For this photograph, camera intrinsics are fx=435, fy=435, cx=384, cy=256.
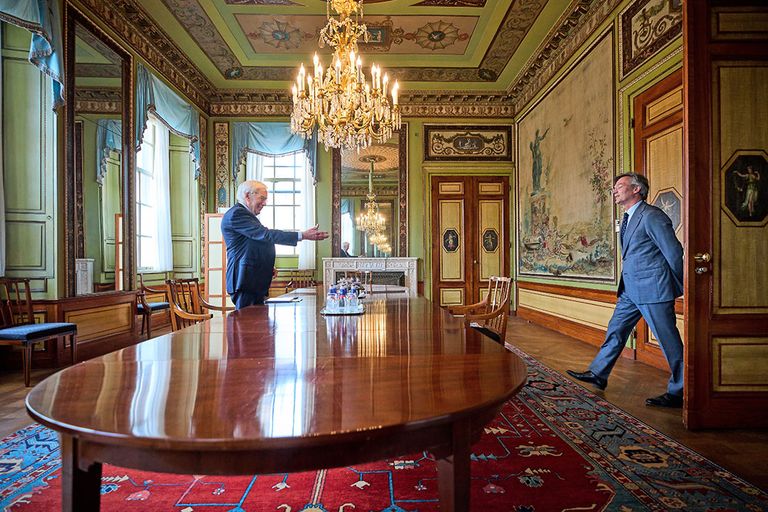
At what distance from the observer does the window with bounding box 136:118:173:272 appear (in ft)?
21.5

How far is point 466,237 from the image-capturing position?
7953mm

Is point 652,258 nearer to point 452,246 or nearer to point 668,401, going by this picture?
point 668,401

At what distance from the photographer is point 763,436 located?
2.26 m

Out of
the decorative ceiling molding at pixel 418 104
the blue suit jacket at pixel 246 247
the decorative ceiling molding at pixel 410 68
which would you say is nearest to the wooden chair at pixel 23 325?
the blue suit jacket at pixel 246 247

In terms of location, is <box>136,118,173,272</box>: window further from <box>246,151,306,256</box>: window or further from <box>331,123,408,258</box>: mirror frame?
<box>331,123,408,258</box>: mirror frame

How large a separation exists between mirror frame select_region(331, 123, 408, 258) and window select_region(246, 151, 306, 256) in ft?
1.61

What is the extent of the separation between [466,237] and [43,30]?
20.8 feet

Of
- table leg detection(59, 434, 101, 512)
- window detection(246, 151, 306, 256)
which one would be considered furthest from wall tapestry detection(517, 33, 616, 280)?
table leg detection(59, 434, 101, 512)

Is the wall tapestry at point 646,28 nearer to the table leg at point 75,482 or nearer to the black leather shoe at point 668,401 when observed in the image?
the black leather shoe at point 668,401

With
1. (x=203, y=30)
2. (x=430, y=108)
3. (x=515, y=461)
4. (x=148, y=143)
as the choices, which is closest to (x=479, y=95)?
(x=430, y=108)

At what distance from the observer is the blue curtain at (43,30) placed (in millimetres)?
3420

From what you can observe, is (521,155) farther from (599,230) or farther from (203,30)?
(203,30)

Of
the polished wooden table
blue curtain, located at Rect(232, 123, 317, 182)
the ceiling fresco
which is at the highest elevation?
the ceiling fresco

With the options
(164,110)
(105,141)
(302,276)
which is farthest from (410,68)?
(105,141)
